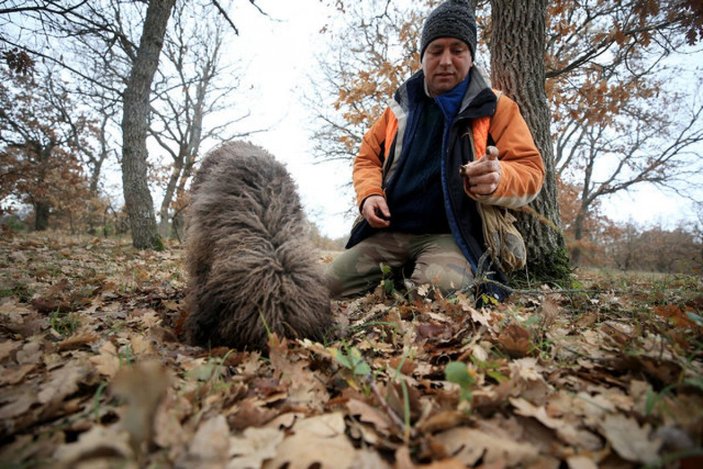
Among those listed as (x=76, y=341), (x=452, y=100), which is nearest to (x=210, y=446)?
(x=76, y=341)

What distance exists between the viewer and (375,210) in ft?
12.0

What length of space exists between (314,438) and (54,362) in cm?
158

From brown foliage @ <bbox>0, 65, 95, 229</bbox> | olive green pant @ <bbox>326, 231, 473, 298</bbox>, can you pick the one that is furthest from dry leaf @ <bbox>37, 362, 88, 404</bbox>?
brown foliage @ <bbox>0, 65, 95, 229</bbox>

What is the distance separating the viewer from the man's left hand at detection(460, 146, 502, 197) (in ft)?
9.14

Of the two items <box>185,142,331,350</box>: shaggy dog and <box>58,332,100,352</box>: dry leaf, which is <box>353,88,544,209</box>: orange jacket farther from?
<box>58,332,100,352</box>: dry leaf

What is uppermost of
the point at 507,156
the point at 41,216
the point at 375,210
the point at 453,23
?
the point at 453,23

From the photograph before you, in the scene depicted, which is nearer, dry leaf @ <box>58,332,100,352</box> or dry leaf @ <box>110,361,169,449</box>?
dry leaf @ <box>110,361,169,449</box>

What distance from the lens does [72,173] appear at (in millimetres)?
15719

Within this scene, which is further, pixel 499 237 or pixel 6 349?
pixel 499 237

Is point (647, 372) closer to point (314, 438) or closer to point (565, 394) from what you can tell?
point (565, 394)

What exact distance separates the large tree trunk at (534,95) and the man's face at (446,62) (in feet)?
3.13

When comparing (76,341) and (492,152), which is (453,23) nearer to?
(492,152)

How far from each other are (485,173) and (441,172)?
562mm

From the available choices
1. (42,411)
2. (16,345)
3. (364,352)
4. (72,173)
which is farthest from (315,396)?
(72,173)
